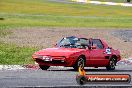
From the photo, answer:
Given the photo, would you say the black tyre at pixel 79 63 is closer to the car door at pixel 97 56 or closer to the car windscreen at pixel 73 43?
the car door at pixel 97 56

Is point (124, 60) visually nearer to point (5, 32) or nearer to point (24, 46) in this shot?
point (24, 46)

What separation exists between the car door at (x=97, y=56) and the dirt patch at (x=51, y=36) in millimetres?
8856

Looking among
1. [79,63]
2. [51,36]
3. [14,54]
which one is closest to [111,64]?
[79,63]

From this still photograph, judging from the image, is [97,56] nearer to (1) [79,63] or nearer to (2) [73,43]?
(2) [73,43]

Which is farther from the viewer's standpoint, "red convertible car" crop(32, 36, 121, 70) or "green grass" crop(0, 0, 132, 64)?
"green grass" crop(0, 0, 132, 64)

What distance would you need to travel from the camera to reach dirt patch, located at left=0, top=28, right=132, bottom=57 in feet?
116

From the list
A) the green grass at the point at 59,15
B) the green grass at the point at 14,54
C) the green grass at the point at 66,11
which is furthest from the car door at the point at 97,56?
the green grass at the point at 66,11

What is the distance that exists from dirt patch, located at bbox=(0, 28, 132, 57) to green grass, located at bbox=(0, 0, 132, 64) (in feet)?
5.09

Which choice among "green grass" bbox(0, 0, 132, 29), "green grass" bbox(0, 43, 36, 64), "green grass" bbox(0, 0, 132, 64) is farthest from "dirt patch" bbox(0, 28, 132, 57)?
"green grass" bbox(0, 0, 132, 29)

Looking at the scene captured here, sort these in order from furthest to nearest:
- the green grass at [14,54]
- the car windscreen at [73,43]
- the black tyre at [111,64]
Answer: the green grass at [14,54]
the black tyre at [111,64]
the car windscreen at [73,43]

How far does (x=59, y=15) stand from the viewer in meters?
67.3

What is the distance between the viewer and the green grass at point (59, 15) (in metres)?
53.0

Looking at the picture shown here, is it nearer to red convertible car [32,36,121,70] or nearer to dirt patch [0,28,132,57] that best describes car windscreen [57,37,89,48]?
red convertible car [32,36,121,70]

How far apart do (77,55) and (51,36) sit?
771 inches
